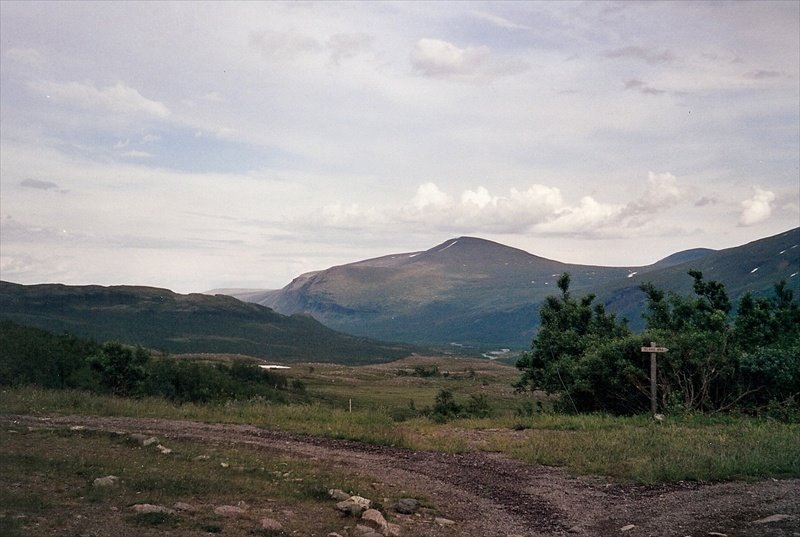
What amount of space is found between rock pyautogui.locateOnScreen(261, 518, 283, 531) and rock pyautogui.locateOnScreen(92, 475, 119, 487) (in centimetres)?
311

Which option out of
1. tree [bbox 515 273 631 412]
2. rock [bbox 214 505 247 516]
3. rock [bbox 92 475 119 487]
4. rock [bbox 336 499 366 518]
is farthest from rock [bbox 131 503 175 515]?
tree [bbox 515 273 631 412]

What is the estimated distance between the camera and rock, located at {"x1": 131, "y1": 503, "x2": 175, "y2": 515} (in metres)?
10.2

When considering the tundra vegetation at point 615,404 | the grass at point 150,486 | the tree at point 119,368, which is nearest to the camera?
the grass at point 150,486

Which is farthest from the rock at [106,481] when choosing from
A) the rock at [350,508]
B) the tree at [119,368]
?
the tree at [119,368]

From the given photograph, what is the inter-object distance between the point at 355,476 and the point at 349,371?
585 ft

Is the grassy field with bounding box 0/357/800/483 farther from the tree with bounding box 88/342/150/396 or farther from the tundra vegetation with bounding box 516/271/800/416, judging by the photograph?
the tree with bounding box 88/342/150/396

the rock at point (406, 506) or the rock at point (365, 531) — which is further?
the rock at point (406, 506)

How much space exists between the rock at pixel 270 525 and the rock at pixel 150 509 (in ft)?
4.77

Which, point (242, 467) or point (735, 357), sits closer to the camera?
point (242, 467)

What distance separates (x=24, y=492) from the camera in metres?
10.8

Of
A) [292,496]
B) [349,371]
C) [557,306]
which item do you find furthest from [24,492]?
[349,371]

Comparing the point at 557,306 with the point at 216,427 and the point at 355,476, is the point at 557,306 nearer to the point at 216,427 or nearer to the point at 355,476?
the point at 216,427

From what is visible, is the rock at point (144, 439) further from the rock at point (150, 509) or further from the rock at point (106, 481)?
the rock at point (150, 509)

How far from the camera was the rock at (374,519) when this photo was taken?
1103 cm
